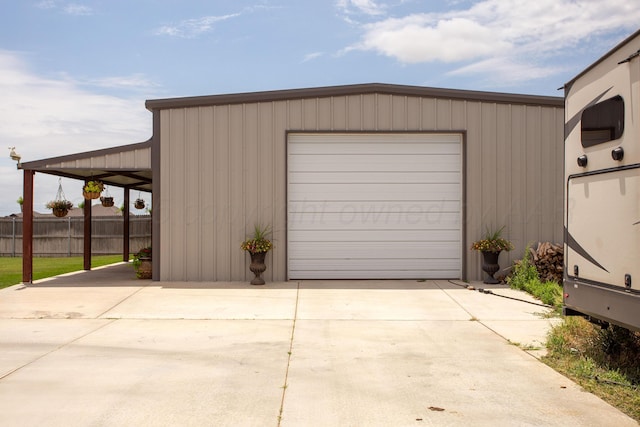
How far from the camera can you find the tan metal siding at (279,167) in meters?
12.0

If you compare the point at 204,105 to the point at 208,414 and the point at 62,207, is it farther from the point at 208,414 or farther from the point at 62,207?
the point at 208,414

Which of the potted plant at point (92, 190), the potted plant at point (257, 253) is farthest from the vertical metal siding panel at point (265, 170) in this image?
the potted plant at point (92, 190)

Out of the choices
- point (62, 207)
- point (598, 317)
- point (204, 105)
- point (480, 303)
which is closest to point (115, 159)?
point (204, 105)

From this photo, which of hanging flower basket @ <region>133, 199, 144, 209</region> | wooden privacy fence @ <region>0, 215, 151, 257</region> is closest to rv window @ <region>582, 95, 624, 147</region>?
hanging flower basket @ <region>133, 199, 144, 209</region>

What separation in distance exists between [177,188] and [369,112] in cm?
432

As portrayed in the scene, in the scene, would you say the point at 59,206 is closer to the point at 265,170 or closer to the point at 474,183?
the point at 265,170

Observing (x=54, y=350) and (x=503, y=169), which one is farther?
(x=503, y=169)

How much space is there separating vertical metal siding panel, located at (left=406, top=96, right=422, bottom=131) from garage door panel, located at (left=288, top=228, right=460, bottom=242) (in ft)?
7.29

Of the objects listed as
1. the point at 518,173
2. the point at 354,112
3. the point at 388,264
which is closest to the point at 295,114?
the point at 354,112

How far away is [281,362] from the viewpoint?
5898mm

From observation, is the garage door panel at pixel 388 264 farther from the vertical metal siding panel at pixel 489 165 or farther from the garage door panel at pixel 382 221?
the vertical metal siding panel at pixel 489 165

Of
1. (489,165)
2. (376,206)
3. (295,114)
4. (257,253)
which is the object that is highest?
(295,114)

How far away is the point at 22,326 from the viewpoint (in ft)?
25.7

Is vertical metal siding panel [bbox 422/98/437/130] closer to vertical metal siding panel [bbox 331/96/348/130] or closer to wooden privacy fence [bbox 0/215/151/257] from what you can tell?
vertical metal siding panel [bbox 331/96/348/130]
